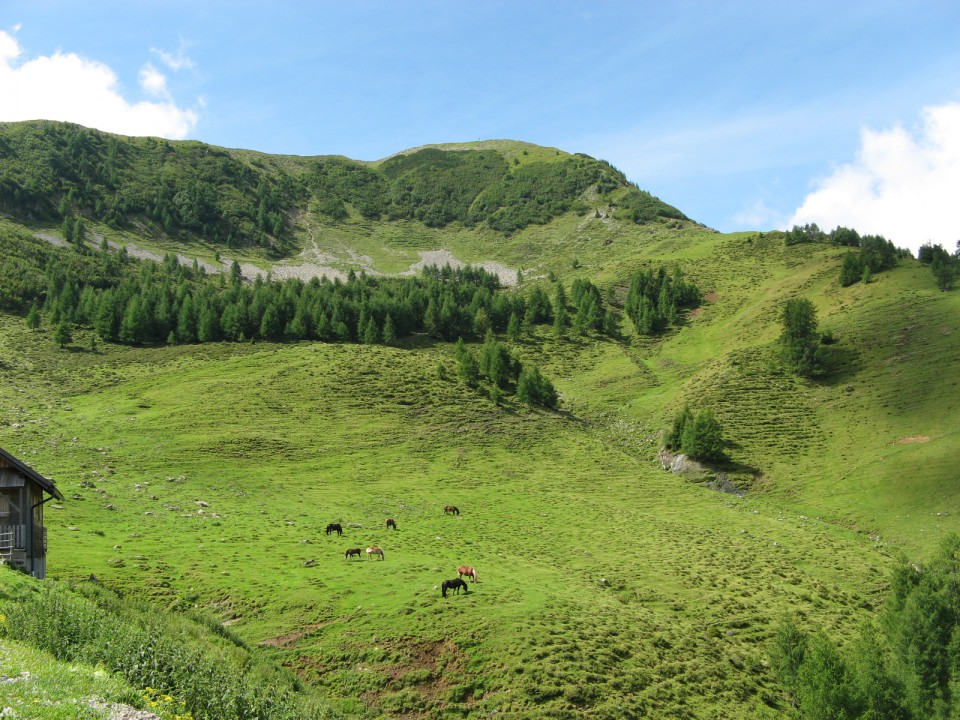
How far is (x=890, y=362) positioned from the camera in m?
88.4

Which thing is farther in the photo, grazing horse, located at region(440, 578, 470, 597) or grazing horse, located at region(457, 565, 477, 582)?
grazing horse, located at region(457, 565, 477, 582)

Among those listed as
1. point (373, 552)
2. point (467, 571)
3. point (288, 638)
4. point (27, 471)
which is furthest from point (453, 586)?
point (27, 471)

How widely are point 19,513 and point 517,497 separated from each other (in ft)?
153

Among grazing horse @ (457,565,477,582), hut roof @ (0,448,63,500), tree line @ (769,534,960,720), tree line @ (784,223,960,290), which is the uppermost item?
tree line @ (784,223,960,290)

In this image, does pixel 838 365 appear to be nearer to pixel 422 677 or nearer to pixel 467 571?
pixel 467 571

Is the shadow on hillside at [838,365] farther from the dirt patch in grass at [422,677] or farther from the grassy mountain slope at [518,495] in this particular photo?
the dirt patch in grass at [422,677]

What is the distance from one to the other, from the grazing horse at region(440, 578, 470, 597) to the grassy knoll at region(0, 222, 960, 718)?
0.76 meters

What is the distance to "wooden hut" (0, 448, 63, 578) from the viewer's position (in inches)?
1110

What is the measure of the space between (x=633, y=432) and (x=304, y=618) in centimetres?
6450

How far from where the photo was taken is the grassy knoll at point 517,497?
3238 centimetres

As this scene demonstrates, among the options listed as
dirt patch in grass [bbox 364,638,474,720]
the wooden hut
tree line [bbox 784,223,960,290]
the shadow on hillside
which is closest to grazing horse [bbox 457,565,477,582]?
dirt patch in grass [bbox 364,638,474,720]

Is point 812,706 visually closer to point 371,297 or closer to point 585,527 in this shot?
point 585,527

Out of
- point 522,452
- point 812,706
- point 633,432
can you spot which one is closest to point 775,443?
point 633,432

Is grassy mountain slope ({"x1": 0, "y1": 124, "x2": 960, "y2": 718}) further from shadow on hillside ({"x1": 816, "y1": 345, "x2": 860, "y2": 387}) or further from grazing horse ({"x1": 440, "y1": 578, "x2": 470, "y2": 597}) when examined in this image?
grazing horse ({"x1": 440, "y1": 578, "x2": 470, "y2": 597})
